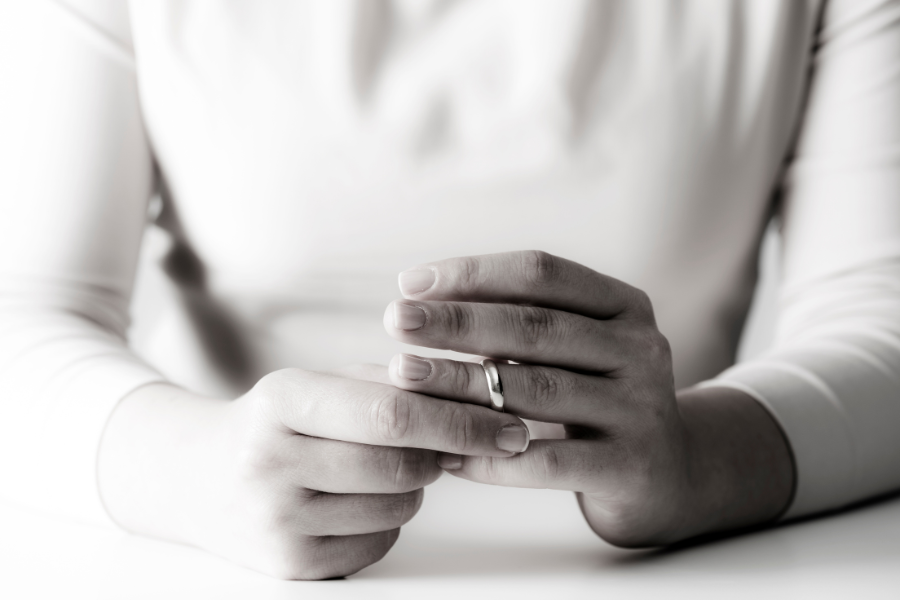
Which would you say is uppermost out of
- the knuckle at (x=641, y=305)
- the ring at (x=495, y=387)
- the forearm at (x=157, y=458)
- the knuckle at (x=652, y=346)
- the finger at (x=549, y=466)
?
the knuckle at (x=641, y=305)

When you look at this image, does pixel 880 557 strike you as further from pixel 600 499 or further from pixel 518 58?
pixel 518 58

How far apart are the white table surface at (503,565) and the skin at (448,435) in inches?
0.9

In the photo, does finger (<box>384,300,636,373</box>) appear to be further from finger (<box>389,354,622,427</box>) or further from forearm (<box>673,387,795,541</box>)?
forearm (<box>673,387,795,541</box>)

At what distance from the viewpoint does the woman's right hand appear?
1.46 ft

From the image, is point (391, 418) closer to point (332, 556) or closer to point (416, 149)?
point (332, 556)

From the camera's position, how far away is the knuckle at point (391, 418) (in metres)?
0.44

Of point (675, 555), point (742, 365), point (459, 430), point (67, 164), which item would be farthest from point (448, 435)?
point (67, 164)

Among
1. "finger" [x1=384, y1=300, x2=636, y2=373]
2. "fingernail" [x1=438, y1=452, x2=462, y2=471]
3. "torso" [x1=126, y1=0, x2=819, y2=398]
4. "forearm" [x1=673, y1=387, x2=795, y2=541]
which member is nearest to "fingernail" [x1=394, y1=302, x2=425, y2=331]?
"finger" [x1=384, y1=300, x2=636, y2=373]

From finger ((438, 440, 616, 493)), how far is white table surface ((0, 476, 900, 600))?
2.5 inches

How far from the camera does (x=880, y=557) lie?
52 cm

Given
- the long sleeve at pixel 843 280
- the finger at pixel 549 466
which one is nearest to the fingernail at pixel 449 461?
the finger at pixel 549 466

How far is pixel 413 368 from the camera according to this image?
1.47 feet

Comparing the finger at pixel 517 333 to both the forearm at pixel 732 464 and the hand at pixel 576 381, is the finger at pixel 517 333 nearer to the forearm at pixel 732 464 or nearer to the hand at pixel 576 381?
the hand at pixel 576 381

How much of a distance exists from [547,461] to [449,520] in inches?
8.1
